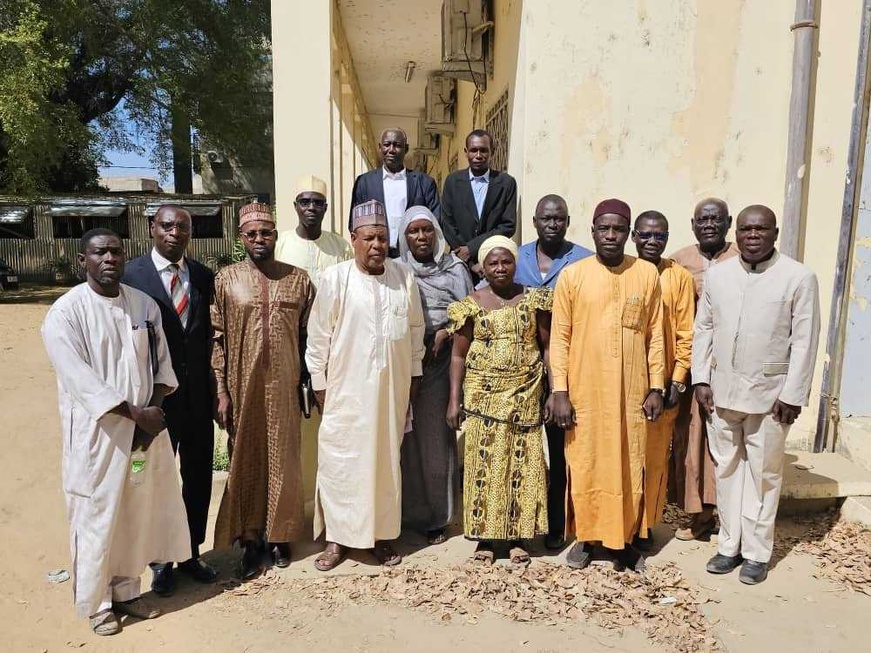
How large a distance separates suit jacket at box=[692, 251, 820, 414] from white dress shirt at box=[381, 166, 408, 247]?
83.0 inches

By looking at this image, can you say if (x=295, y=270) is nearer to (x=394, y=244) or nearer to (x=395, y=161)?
(x=394, y=244)

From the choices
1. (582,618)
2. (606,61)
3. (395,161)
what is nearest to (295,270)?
(395,161)

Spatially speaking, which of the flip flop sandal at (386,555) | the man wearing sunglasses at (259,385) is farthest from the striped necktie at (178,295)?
the flip flop sandal at (386,555)

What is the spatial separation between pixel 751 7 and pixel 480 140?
7.90 feet

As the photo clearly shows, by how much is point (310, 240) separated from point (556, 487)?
2.11 m

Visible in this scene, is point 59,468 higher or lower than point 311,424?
lower

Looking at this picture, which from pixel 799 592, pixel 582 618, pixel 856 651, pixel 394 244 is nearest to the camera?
pixel 856 651

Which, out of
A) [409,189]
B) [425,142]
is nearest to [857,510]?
[409,189]

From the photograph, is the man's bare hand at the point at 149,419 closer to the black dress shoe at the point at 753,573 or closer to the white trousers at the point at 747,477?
the white trousers at the point at 747,477

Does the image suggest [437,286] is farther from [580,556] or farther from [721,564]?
[721,564]

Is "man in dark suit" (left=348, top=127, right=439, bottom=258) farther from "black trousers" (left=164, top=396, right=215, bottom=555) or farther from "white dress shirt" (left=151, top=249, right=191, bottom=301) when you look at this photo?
"black trousers" (left=164, top=396, right=215, bottom=555)

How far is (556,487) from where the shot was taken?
401 cm

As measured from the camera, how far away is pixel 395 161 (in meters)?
4.73

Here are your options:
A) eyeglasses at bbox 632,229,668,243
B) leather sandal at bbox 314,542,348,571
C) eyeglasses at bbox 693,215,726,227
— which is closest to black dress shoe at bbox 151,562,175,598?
leather sandal at bbox 314,542,348,571
